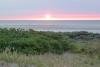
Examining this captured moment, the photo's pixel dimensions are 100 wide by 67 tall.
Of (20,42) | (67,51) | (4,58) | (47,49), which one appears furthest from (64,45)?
(4,58)

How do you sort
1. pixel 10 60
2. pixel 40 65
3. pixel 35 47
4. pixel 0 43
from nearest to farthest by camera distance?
pixel 40 65 → pixel 10 60 → pixel 0 43 → pixel 35 47

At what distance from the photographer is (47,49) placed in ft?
60.1

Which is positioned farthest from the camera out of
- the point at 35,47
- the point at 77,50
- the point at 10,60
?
the point at 77,50

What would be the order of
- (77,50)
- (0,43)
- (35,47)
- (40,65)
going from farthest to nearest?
(77,50) → (35,47) → (0,43) → (40,65)

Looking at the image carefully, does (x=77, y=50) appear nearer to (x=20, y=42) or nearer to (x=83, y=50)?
(x=83, y=50)

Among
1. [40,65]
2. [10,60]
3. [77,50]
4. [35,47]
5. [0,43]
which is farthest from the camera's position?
[77,50]

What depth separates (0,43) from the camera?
16.1 metres

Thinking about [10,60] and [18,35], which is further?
[18,35]

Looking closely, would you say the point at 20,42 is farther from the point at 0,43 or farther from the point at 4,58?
the point at 4,58

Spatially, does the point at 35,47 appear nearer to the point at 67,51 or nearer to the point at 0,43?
the point at 0,43

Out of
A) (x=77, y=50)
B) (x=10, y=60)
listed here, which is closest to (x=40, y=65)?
(x=10, y=60)

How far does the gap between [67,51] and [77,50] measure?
0.77 meters

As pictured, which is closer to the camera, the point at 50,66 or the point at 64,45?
the point at 50,66

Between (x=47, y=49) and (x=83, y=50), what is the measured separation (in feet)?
12.2
